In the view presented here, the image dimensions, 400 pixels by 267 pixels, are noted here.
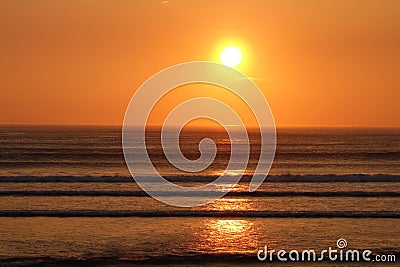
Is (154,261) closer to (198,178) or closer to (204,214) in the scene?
(204,214)

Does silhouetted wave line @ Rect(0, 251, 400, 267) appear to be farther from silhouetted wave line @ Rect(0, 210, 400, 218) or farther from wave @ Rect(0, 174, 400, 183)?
wave @ Rect(0, 174, 400, 183)

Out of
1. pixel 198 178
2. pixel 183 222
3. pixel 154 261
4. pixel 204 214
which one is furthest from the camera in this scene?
pixel 198 178

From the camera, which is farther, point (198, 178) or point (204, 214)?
point (198, 178)

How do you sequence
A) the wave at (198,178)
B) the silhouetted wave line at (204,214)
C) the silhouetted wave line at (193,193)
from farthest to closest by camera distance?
the wave at (198,178) → the silhouetted wave line at (193,193) → the silhouetted wave line at (204,214)

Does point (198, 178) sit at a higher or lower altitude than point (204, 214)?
higher

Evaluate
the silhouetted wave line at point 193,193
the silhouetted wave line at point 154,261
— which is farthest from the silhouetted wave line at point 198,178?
the silhouetted wave line at point 154,261

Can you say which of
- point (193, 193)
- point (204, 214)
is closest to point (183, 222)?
point (204, 214)

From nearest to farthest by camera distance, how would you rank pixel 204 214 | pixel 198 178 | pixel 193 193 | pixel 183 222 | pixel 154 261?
pixel 154 261 < pixel 183 222 < pixel 204 214 < pixel 193 193 < pixel 198 178

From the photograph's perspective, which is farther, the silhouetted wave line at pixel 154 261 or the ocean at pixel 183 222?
the ocean at pixel 183 222

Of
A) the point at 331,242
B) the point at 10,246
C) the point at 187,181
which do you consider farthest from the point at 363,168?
the point at 10,246

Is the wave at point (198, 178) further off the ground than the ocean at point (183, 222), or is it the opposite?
the wave at point (198, 178)

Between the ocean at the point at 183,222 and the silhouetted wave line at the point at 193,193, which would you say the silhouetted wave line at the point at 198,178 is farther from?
the silhouetted wave line at the point at 193,193

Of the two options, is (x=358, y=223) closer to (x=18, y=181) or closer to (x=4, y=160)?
(x=18, y=181)

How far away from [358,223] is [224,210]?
5.80 m
